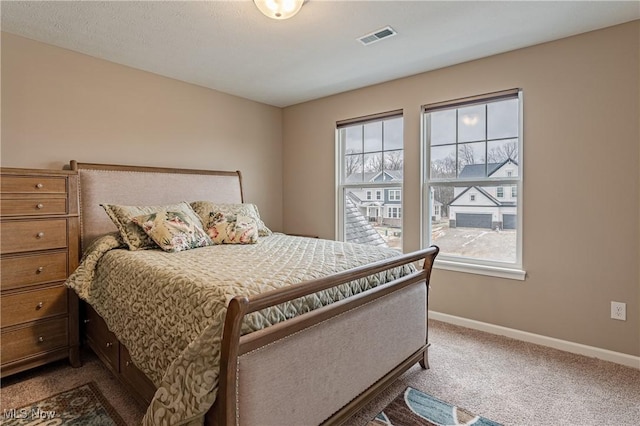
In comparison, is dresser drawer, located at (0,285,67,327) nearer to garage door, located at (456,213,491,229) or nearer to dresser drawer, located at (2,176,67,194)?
dresser drawer, located at (2,176,67,194)

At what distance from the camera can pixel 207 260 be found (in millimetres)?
2061

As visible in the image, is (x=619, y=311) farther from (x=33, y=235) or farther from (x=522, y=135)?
(x=33, y=235)

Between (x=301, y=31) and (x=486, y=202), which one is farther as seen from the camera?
(x=486, y=202)

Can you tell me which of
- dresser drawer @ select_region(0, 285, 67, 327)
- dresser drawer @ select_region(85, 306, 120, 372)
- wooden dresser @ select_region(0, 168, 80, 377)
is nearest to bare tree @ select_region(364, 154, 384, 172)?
wooden dresser @ select_region(0, 168, 80, 377)

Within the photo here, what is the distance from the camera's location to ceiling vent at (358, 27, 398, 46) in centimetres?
244

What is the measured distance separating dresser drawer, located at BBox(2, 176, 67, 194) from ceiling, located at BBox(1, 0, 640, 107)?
106 centimetres

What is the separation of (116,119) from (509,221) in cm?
349

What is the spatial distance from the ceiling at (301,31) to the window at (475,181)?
0.47m

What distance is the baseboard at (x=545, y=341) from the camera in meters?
2.40

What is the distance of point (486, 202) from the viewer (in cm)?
303

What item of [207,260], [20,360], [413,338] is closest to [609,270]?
[413,338]

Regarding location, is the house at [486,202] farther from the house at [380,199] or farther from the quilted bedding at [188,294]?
the quilted bedding at [188,294]

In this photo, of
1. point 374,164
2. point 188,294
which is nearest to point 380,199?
point 374,164

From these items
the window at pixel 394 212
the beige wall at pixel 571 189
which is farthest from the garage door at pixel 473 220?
the window at pixel 394 212
